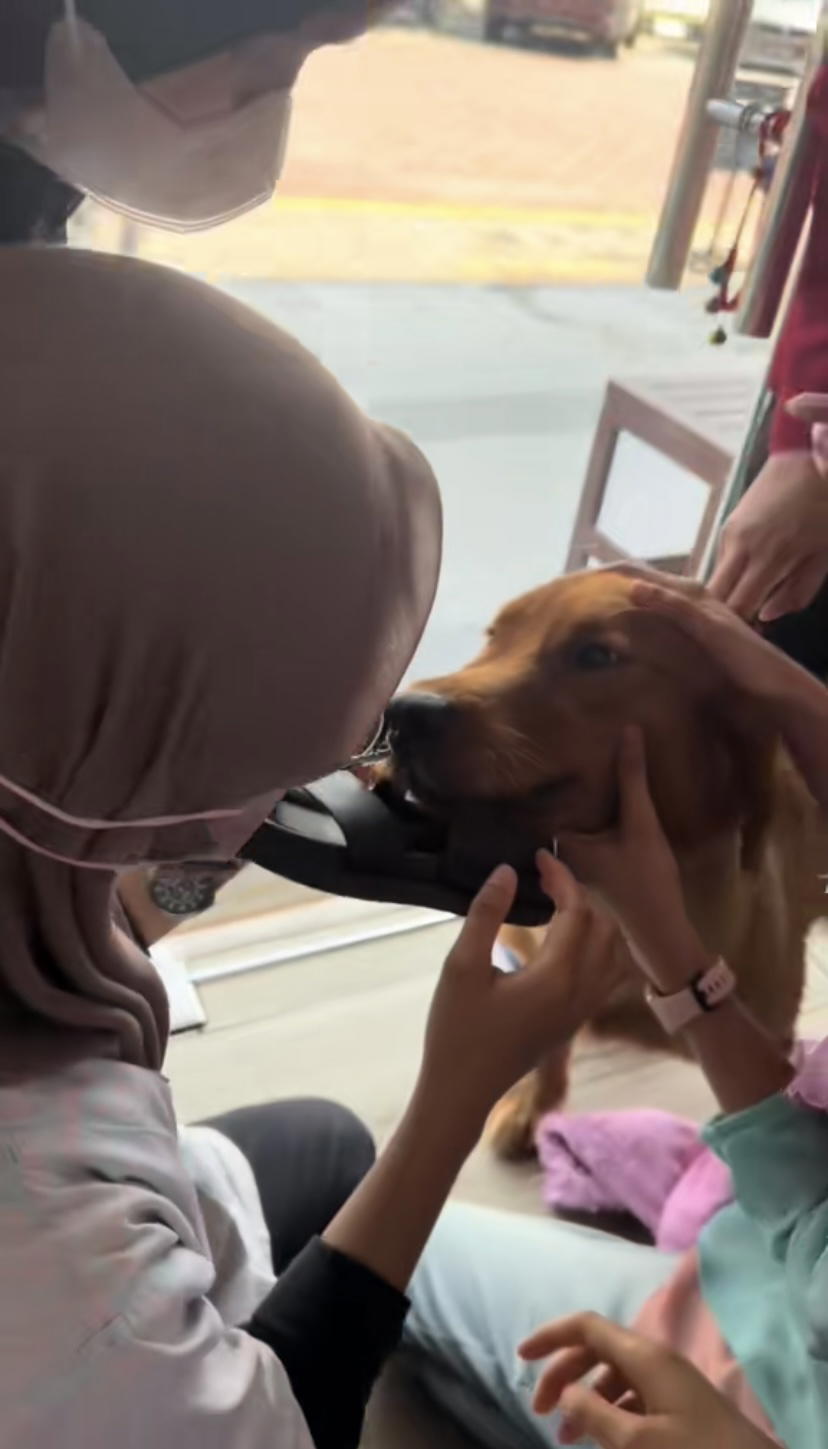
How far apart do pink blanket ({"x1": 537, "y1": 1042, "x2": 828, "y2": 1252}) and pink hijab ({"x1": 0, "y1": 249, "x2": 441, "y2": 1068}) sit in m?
0.79

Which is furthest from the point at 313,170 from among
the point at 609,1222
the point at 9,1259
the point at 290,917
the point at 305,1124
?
the point at 9,1259

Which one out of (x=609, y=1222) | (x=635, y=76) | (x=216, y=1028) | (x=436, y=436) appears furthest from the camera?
(x=436, y=436)

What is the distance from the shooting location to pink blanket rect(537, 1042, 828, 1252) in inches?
48.4

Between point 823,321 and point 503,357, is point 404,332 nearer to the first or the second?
point 503,357

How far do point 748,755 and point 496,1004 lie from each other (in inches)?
11.6

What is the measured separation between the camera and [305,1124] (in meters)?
1.07

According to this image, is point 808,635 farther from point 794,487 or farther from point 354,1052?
point 354,1052

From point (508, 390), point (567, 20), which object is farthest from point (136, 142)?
point (508, 390)

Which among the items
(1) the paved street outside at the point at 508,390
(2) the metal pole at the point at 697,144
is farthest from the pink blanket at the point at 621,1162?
(2) the metal pole at the point at 697,144

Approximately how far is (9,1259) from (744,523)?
2.67 feet

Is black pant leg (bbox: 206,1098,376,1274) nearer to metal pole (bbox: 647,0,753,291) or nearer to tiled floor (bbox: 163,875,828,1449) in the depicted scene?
tiled floor (bbox: 163,875,828,1449)

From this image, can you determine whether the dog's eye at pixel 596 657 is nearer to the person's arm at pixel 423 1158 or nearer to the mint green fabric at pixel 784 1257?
the person's arm at pixel 423 1158

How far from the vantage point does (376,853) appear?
0.83 meters

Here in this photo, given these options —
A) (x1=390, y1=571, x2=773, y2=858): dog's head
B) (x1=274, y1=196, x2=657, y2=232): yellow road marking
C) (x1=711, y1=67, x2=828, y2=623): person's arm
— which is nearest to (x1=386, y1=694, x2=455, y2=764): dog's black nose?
(x1=390, y1=571, x2=773, y2=858): dog's head
